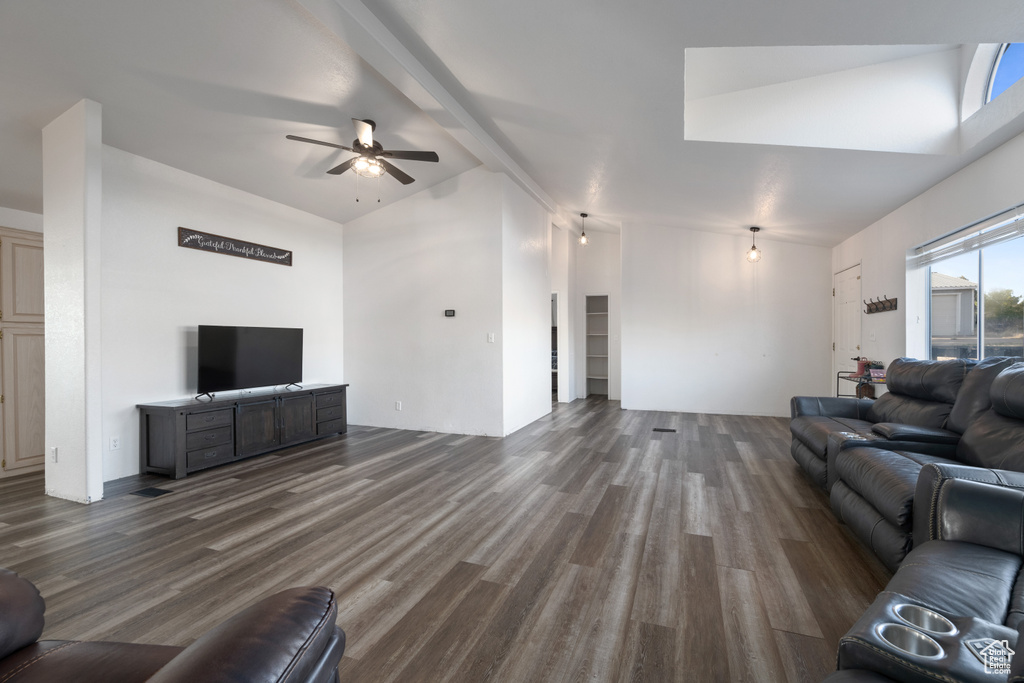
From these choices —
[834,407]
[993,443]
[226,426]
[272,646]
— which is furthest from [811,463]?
[226,426]

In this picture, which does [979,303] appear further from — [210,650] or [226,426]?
[226,426]

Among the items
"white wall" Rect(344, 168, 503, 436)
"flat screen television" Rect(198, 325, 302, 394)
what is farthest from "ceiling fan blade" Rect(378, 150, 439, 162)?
"flat screen television" Rect(198, 325, 302, 394)

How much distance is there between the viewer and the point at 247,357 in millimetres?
5051

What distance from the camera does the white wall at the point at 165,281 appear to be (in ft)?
13.6

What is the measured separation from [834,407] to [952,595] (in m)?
3.36

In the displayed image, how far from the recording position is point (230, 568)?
8.13 feet

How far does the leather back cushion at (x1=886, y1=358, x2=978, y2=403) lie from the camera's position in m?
3.21

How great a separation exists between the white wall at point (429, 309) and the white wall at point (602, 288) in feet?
12.5

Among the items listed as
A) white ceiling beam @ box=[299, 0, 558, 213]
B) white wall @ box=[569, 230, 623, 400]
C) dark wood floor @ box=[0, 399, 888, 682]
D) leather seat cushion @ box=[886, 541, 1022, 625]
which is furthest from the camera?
white wall @ box=[569, 230, 623, 400]

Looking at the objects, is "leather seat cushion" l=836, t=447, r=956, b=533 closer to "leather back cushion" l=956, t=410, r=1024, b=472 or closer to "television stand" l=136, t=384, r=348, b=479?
"leather back cushion" l=956, t=410, r=1024, b=472

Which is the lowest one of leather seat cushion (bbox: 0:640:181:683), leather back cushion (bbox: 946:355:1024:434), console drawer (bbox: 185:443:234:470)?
console drawer (bbox: 185:443:234:470)

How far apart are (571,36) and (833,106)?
2.46 metres

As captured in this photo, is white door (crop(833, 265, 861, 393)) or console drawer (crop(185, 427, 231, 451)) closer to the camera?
console drawer (crop(185, 427, 231, 451))

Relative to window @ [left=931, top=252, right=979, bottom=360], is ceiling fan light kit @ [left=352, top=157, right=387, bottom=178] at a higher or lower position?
higher
